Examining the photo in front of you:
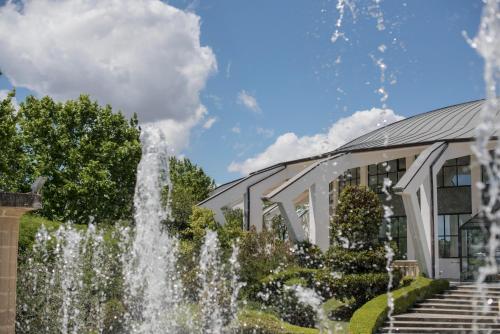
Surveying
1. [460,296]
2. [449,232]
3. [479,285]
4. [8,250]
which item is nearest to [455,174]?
[449,232]

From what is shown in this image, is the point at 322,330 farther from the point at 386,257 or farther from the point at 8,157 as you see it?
the point at 8,157

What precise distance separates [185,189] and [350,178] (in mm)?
8631

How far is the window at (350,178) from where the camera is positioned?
29391 mm

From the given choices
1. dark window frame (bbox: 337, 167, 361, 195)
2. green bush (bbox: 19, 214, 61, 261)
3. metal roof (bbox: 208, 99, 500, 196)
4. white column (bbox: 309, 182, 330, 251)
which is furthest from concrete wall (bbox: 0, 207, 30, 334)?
dark window frame (bbox: 337, 167, 361, 195)

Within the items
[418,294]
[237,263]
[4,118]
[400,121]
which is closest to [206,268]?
[237,263]

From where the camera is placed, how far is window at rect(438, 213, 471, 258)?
2589 centimetres

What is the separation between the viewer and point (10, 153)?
26188 millimetres

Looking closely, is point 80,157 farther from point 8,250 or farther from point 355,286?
point 8,250

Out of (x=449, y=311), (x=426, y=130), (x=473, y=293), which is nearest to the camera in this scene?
(x=449, y=311)

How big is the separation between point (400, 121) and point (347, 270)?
55.1 ft

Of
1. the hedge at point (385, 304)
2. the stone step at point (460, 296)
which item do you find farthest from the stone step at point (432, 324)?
the stone step at point (460, 296)

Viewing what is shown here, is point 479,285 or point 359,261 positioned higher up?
point 359,261

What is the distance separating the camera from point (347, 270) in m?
19.3

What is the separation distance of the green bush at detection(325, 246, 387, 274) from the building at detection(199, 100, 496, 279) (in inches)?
100.0
